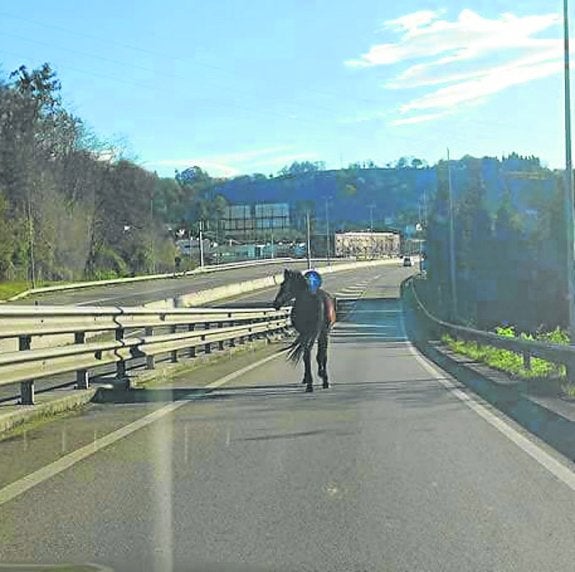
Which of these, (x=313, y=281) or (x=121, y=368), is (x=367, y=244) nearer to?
(x=313, y=281)

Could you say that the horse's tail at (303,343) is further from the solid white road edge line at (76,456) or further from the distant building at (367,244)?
the distant building at (367,244)

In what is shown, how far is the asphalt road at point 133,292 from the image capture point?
205 feet

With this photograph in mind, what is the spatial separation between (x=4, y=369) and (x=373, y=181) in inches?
7207

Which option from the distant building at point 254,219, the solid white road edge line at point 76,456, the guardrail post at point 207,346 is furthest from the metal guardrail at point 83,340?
the distant building at point 254,219

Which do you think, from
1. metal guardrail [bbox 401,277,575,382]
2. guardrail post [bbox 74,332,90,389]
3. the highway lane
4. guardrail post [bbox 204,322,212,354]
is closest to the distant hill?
the highway lane

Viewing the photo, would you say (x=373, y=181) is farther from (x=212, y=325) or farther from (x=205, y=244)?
(x=212, y=325)

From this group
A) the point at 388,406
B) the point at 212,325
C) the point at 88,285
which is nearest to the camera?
the point at 388,406

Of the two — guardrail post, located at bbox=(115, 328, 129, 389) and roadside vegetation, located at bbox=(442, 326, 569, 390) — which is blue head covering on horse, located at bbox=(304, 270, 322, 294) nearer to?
guardrail post, located at bbox=(115, 328, 129, 389)

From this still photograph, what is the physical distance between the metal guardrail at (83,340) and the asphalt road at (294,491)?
70cm

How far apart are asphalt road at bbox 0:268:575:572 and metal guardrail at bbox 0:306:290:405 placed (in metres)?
0.70

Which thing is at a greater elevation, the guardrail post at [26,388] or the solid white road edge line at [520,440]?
the guardrail post at [26,388]

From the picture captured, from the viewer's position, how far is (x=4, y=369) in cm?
1076

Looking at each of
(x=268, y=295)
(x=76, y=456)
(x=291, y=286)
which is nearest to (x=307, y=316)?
(x=291, y=286)

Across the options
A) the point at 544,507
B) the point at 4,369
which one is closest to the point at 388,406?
the point at 4,369
